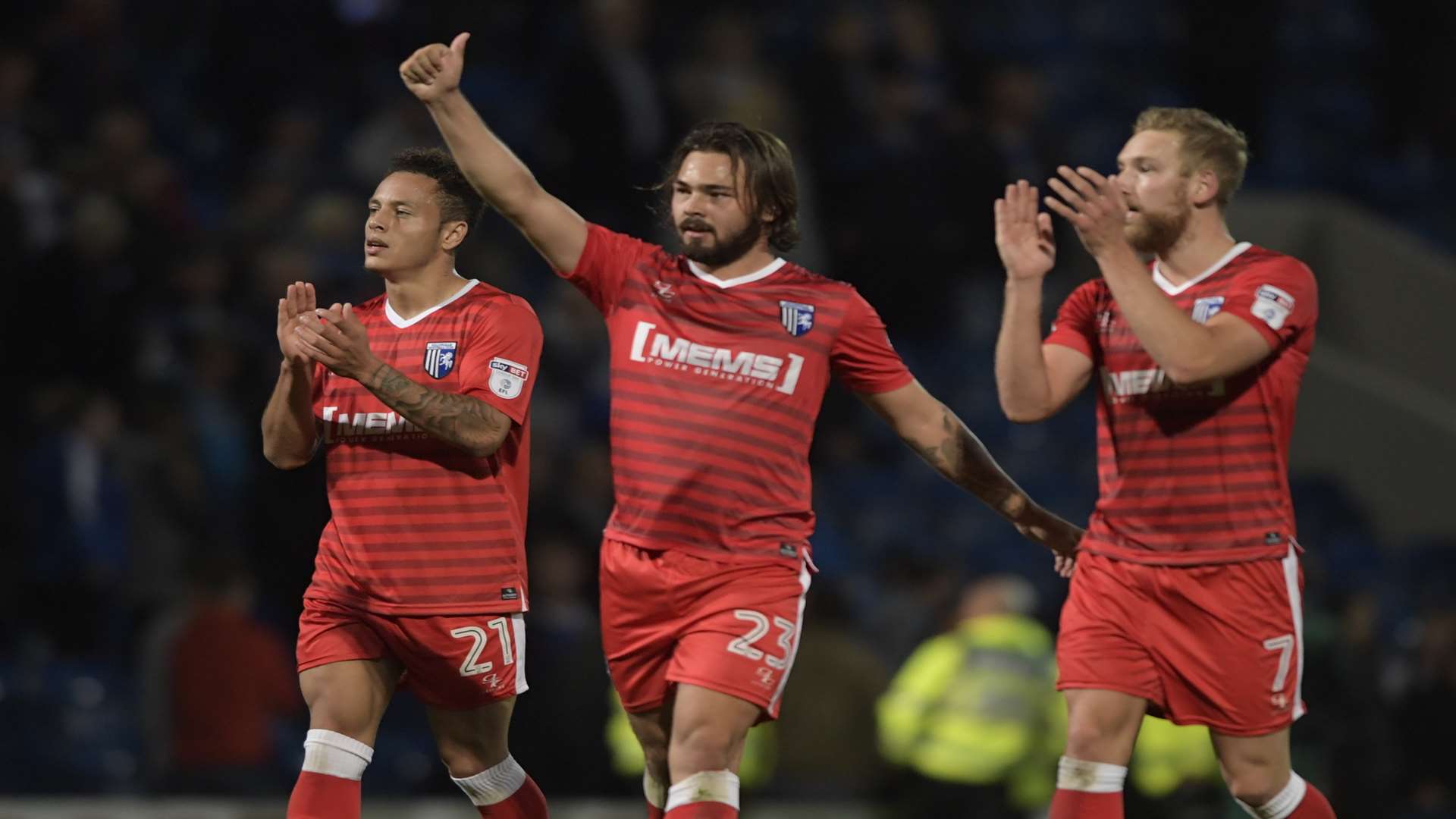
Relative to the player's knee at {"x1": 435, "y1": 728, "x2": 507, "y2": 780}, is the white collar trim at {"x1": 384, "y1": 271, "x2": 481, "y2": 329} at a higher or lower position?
higher

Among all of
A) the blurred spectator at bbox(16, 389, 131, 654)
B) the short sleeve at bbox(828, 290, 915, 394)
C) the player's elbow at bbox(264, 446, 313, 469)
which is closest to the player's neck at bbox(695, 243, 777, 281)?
the short sleeve at bbox(828, 290, 915, 394)

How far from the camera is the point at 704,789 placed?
18.0 ft

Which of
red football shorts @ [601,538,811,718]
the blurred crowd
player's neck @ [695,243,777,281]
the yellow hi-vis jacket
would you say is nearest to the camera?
red football shorts @ [601,538,811,718]

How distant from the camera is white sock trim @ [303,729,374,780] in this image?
5.77m

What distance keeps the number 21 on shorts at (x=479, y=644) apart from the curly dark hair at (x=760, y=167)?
1380 millimetres

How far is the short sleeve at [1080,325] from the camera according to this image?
609 cm

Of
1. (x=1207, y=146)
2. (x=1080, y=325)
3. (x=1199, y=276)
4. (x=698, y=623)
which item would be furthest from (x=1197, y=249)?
(x=698, y=623)

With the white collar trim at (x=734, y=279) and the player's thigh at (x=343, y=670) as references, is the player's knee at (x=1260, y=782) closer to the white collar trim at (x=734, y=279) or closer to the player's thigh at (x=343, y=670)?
the white collar trim at (x=734, y=279)

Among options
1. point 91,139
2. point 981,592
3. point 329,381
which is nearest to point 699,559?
point 329,381

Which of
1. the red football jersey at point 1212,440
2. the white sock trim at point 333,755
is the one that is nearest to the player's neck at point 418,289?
the white sock trim at point 333,755

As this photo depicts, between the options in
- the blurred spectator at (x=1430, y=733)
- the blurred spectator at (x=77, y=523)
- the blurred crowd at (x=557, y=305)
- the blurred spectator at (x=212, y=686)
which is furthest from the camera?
the blurred spectator at (x=1430, y=733)

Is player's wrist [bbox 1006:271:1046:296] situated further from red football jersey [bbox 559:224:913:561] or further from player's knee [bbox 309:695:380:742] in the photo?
player's knee [bbox 309:695:380:742]

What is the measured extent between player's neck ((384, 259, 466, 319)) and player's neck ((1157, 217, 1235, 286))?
7.04 feet

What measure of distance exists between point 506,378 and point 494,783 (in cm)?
124
